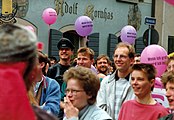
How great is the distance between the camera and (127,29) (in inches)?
527

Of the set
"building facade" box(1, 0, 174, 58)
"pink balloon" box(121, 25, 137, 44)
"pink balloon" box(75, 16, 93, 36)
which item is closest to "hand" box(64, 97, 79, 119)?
"pink balloon" box(75, 16, 93, 36)

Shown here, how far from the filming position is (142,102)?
14.8ft

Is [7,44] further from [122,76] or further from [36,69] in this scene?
[122,76]

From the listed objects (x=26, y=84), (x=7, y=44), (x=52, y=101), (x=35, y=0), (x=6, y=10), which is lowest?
(x=52, y=101)

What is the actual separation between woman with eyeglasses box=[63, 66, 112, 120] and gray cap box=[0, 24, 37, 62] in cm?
173

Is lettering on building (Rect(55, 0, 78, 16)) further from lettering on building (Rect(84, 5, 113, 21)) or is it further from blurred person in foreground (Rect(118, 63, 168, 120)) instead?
blurred person in foreground (Rect(118, 63, 168, 120))

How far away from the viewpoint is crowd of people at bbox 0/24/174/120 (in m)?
1.92

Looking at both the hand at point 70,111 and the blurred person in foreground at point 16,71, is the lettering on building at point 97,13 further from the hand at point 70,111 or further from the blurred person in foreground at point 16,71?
the blurred person in foreground at point 16,71

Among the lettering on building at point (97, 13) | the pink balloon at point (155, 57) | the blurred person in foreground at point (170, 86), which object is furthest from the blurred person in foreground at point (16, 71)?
the lettering on building at point (97, 13)

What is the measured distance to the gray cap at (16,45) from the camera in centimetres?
195

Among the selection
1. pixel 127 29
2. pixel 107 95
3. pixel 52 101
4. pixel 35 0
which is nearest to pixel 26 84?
pixel 52 101

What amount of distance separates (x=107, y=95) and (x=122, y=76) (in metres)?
0.26

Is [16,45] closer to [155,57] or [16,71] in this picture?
[16,71]

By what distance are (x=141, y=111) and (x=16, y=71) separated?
2.64 meters
